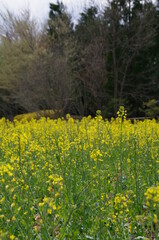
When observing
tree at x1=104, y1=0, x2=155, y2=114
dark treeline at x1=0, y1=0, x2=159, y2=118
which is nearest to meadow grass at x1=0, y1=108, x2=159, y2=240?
dark treeline at x1=0, y1=0, x2=159, y2=118

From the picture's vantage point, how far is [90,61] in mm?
15727

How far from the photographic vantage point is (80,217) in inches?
123

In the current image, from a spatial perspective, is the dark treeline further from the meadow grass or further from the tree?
the meadow grass

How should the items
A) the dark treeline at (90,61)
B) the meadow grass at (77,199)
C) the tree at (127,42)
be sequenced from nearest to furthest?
1. the meadow grass at (77,199)
2. the dark treeline at (90,61)
3. the tree at (127,42)

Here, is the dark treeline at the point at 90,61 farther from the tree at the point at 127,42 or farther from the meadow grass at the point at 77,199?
the meadow grass at the point at 77,199

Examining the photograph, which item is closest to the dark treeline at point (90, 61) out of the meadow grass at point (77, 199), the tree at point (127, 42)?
the tree at point (127, 42)

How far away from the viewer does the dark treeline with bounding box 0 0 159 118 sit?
1446cm

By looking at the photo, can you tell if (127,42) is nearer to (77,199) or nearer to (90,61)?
(90,61)

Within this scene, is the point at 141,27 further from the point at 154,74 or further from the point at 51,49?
the point at 51,49

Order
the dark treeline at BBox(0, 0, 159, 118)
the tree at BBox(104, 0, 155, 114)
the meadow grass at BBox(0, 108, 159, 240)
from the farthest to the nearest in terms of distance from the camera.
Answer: the tree at BBox(104, 0, 155, 114), the dark treeline at BBox(0, 0, 159, 118), the meadow grass at BBox(0, 108, 159, 240)

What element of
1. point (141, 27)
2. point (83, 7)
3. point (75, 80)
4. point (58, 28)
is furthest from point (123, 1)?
point (75, 80)

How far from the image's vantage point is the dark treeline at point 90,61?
1446cm

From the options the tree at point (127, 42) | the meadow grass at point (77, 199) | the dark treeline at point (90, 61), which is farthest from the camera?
the tree at point (127, 42)

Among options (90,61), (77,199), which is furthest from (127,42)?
(77,199)
